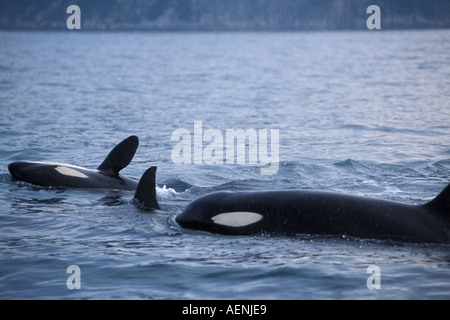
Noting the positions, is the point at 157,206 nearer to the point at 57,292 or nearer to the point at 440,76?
the point at 57,292

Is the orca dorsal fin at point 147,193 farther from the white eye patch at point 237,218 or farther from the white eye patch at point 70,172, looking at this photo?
the white eye patch at point 70,172

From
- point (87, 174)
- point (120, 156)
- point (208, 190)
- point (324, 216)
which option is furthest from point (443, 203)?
point (87, 174)

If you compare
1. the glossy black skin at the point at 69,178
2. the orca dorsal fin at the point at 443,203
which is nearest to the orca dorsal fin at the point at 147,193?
the glossy black skin at the point at 69,178

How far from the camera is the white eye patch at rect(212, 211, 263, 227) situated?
8648 millimetres

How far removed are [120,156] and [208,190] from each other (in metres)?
1.65

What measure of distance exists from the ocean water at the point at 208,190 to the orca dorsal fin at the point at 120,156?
0.59 metres

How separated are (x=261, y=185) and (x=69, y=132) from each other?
946 centimetres

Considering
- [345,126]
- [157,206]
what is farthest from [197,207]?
[345,126]

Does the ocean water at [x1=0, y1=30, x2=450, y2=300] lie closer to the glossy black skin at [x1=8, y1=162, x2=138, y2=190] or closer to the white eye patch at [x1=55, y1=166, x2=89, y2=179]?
the glossy black skin at [x1=8, y1=162, x2=138, y2=190]

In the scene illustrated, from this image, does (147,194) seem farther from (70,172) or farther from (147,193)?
(70,172)

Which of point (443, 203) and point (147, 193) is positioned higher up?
point (443, 203)

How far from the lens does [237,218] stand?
8.70 metres

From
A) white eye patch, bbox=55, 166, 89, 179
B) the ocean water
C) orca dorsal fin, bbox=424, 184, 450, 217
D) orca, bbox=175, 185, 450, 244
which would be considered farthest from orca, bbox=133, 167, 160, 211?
orca dorsal fin, bbox=424, 184, 450, 217

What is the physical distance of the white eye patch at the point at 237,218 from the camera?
8.65 metres
